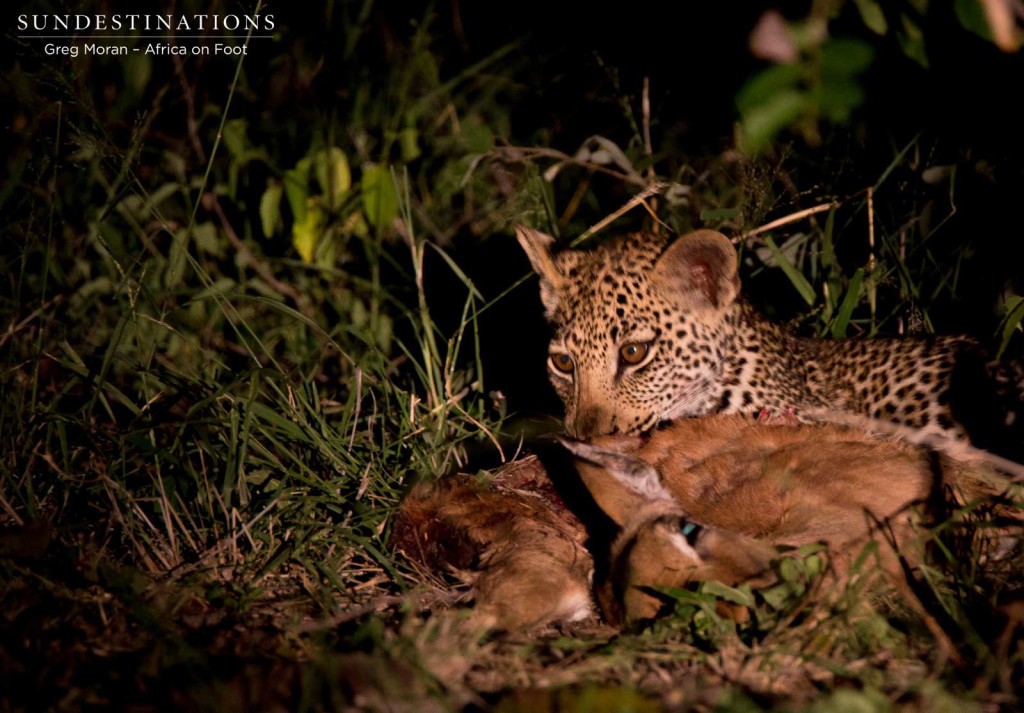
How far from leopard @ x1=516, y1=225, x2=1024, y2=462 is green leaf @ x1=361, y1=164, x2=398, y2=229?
A: 1.05m

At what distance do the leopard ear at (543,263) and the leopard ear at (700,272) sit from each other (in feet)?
1.72

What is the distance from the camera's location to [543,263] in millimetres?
4871

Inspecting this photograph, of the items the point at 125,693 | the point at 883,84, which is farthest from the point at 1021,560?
the point at 125,693

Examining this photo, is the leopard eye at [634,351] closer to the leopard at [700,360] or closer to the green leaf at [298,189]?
the leopard at [700,360]

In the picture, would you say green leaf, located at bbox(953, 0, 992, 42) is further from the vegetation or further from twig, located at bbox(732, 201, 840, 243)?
twig, located at bbox(732, 201, 840, 243)

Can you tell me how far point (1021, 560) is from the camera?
10.5 ft

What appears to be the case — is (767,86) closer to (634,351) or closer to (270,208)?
(634,351)

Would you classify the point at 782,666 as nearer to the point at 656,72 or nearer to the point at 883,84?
the point at 883,84

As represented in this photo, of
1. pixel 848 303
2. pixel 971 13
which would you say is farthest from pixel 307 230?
pixel 971 13

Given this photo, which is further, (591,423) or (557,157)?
(557,157)

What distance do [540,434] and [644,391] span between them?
514mm

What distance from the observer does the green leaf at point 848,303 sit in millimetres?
4749

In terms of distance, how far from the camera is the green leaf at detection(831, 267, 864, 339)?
475 cm

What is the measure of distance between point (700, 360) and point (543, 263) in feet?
2.92
